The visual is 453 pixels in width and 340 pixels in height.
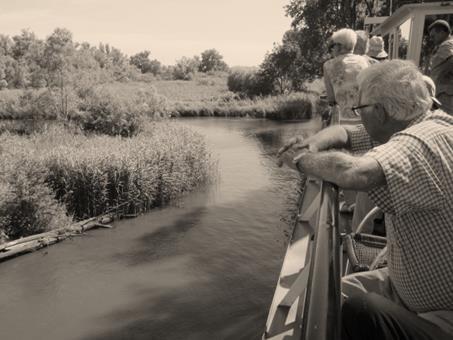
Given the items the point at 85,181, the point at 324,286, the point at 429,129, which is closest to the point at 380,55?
the point at 429,129

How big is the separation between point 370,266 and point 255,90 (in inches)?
1792

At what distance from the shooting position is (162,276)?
26.4 ft

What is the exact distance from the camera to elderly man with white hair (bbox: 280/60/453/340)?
165 cm

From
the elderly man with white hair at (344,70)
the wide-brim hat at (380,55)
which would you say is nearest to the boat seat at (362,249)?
the elderly man with white hair at (344,70)

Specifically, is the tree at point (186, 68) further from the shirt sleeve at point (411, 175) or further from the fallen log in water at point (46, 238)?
the shirt sleeve at point (411, 175)

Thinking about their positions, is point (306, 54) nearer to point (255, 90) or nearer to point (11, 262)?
point (255, 90)

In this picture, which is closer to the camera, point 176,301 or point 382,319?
point 382,319

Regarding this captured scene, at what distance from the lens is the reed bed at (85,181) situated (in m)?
9.36

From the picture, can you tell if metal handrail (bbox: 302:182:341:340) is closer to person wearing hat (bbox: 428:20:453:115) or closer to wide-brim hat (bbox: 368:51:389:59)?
person wearing hat (bbox: 428:20:453:115)

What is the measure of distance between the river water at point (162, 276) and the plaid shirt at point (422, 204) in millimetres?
4751

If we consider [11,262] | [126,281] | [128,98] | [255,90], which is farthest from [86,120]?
[255,90]

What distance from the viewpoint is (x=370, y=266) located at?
2674 mm

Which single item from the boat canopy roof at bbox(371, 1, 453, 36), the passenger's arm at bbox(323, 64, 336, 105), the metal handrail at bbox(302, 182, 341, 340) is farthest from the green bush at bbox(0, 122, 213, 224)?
the metal handrail at bbox(302, 182, 341, 340)

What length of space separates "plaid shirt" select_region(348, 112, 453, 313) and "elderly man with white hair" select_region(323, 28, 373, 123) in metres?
3.28
